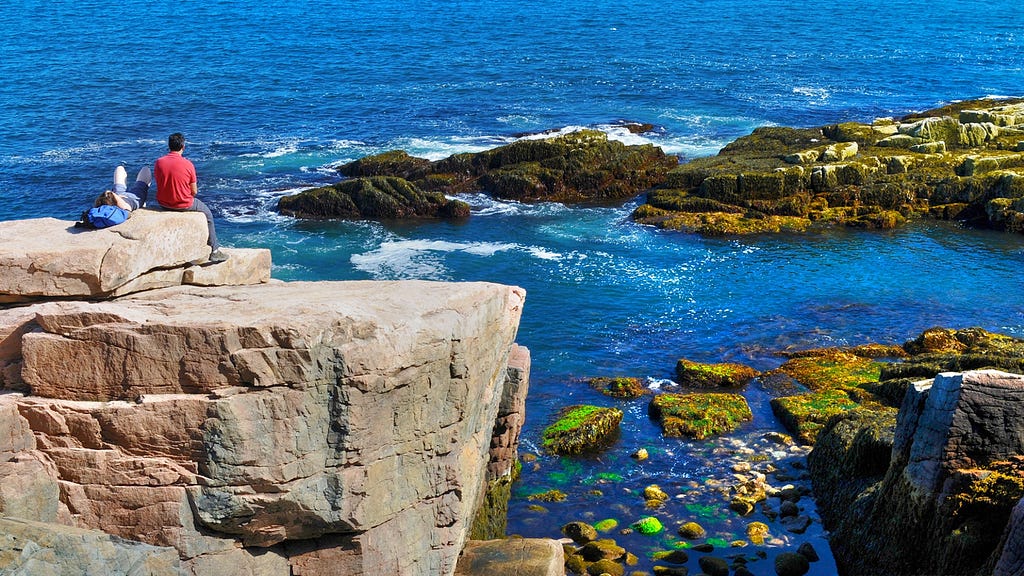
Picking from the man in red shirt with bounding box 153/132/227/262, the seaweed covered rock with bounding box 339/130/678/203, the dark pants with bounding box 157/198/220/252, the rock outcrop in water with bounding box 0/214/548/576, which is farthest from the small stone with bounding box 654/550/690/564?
the seaweed covered rock with bounding box 339/130/678/203

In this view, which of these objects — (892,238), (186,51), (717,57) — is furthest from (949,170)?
(186,51)

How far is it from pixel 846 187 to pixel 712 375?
867 inches

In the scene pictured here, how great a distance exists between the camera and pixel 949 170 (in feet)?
173

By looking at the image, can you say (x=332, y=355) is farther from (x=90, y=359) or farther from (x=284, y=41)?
(x=284, y=41)

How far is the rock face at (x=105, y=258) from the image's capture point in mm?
16891

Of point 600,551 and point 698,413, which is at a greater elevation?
point 698,413

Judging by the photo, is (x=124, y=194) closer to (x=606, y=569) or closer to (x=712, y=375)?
(x=606, y=569)

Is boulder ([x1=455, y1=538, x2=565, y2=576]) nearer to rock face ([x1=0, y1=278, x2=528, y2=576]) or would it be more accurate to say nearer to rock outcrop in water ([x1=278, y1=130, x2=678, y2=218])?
rock face ([x1=0, y1=278, x2=528, y2=576])

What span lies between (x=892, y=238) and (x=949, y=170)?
7.36 m

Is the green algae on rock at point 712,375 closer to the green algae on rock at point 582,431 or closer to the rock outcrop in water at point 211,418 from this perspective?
the green algae on rock at point 582,431

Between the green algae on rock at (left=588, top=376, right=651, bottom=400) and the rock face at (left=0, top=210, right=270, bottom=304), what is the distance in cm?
1648

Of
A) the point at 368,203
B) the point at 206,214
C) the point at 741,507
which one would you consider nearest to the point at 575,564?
the point at 741,507

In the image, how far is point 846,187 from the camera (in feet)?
170

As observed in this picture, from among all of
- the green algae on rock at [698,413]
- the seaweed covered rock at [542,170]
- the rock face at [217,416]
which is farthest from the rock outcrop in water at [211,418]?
the seaweed covered rock at [542,170]
